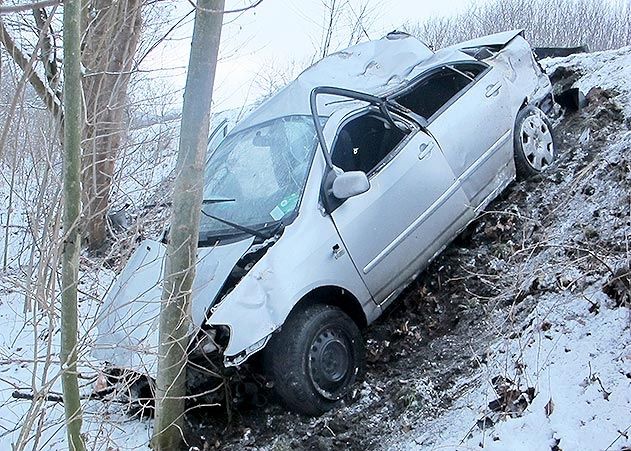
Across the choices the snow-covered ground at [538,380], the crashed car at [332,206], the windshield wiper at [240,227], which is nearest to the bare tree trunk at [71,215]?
the snow-covered ground at [538,380]

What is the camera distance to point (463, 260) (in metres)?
4.99

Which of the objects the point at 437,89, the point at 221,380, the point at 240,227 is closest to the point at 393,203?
the point at 240,227

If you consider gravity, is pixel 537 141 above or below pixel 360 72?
below

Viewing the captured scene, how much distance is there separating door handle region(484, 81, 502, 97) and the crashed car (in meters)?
0.01

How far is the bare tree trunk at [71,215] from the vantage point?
3.09 metres

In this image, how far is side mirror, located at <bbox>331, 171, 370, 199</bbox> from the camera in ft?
13.3

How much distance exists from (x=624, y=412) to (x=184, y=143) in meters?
2.72

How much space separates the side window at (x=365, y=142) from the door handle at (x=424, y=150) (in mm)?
168

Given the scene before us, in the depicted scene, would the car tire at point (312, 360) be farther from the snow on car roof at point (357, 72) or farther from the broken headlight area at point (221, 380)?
the snow on car roof at point (357, 72)

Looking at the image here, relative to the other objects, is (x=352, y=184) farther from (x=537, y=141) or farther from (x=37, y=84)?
(x=37, y=84)

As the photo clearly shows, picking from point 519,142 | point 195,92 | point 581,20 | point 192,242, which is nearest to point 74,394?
point 192,242

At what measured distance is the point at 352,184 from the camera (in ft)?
13.3

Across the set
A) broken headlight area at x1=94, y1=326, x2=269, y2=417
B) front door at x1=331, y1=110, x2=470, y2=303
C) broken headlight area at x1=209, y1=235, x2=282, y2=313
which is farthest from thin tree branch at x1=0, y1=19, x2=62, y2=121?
front door at x1=331, y1=110, x2=470, y2=303

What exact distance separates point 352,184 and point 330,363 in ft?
3.87
